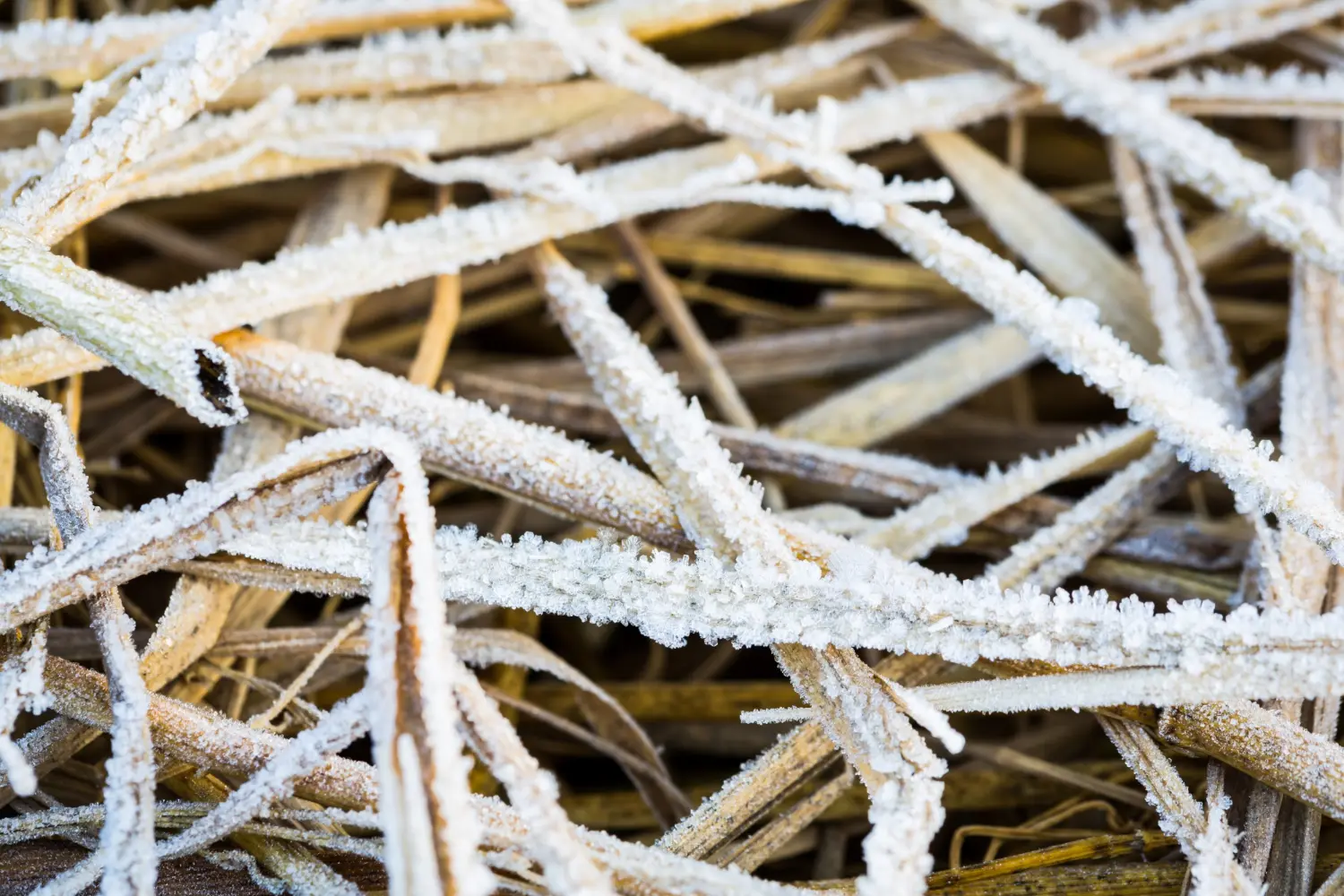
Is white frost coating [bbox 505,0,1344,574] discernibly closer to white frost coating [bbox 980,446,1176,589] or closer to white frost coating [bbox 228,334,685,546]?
white frost coating [bbox 980,446,1176,589]

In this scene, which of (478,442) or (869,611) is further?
(478,442)

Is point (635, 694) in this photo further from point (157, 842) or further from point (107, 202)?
point (107, 202)

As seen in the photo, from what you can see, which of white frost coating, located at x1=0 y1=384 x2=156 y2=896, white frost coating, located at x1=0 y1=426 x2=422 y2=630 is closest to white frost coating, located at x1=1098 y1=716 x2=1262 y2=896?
white frost coating, located at x1=0 y1=426 x2=422 y2=630

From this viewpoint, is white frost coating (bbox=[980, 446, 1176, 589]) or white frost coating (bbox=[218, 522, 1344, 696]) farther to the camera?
white frost coating (bbox=[980, 446, 1176, 589])

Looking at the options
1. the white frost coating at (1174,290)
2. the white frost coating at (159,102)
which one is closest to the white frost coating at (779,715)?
the white frost coating at (1174,290)

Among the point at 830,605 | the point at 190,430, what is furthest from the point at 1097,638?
the point at 190,430

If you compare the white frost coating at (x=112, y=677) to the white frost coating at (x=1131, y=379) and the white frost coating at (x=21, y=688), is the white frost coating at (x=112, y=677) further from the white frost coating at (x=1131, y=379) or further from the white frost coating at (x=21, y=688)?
the white frost coating at (x=1131, y=379)

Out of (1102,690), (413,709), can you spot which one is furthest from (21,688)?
(1102,690)

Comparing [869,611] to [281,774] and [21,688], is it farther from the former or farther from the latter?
[21,688]
